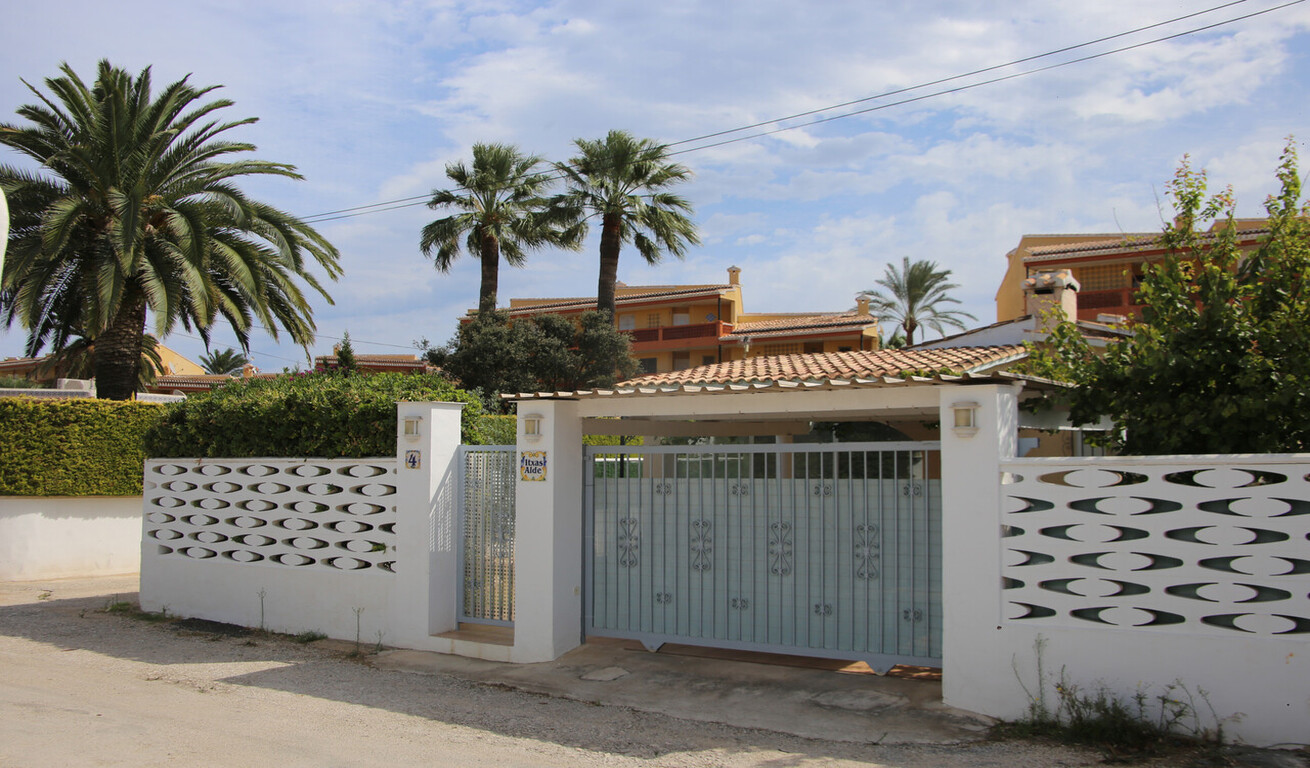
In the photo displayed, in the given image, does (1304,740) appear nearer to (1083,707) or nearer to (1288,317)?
(1083,707)

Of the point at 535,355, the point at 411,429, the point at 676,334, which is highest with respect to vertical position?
the point at 676,334

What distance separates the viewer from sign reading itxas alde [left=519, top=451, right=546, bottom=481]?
8570 millimetres

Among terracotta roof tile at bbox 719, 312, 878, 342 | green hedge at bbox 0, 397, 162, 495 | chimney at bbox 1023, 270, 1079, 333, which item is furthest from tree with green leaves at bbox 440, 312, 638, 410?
chimney at bbox 1023, 270, 1079, 333

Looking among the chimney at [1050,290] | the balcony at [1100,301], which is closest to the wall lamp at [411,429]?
the chimney at [1050,290]

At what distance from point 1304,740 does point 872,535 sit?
122 inches

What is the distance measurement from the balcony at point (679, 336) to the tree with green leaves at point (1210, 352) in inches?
1515

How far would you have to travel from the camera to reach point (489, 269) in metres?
29.2

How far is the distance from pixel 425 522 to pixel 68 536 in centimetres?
902

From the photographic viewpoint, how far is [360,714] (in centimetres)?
699

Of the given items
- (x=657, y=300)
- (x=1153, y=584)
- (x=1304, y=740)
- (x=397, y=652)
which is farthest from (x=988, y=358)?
(x=657, y=300)

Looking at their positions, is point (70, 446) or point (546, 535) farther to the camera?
point (70, 446)

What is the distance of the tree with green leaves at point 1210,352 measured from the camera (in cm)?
676

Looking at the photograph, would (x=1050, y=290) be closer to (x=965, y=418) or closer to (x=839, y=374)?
(x=839, y=374)

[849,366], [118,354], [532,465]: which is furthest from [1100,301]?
[118,354]
